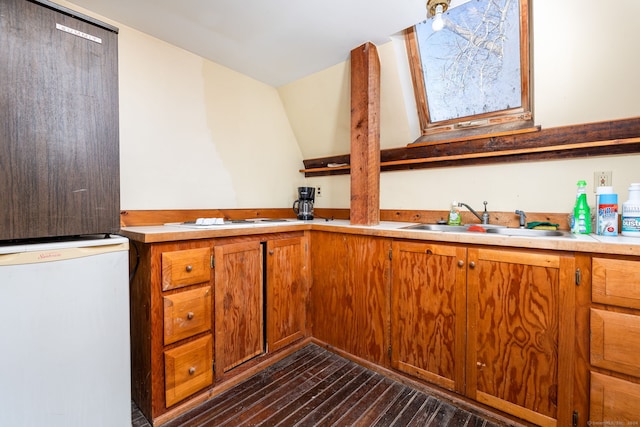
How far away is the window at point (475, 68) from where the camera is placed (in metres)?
1.83

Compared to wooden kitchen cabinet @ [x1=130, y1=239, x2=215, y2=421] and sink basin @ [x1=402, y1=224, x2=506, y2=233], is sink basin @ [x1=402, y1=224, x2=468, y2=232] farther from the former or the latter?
wooden kitchen cabinet @ [x1=130, y1=239, x2=215, y2=421]

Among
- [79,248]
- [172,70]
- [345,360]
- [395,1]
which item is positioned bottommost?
[345,360]

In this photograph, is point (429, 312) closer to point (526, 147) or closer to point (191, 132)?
point (526, 147)

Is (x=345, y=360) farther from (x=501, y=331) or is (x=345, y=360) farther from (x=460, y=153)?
(x=460, y=153)

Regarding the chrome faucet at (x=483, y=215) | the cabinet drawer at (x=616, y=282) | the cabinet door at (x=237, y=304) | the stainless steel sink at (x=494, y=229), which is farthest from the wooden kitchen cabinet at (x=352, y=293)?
the cabinet drawer at (x=616, y=282)

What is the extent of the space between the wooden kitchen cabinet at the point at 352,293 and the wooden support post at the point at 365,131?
0.88 ft

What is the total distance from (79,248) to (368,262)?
1.50 meters

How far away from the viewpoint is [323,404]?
1.54m

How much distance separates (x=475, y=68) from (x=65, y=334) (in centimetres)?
275

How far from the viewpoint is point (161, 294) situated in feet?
4.61

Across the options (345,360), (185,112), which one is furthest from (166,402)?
(185,112)

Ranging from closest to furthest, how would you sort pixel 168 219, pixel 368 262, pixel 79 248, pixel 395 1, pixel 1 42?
pixel 1 42 < pixel 79 248 < pixel 395 1 < pixel 368 262 < pixel 168 219

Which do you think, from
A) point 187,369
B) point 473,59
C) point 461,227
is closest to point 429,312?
point 461,227

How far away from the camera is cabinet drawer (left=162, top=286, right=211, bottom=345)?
4.67 ft
